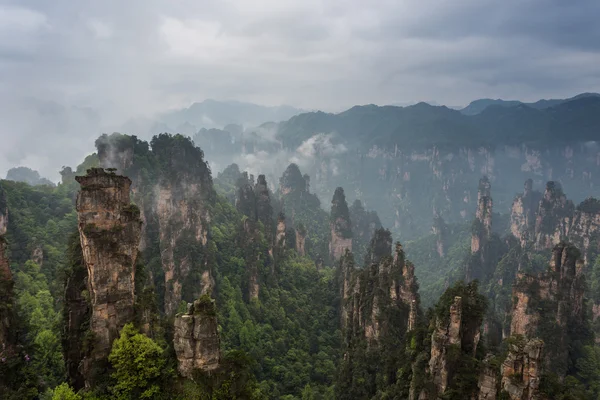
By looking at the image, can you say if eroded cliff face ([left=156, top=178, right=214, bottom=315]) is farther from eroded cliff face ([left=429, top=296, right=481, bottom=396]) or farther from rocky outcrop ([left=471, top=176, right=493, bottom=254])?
rocky outcrop ([left=471, top=176, right=493, bottom=254])

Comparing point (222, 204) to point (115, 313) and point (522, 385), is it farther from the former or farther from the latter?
point (522, 385)

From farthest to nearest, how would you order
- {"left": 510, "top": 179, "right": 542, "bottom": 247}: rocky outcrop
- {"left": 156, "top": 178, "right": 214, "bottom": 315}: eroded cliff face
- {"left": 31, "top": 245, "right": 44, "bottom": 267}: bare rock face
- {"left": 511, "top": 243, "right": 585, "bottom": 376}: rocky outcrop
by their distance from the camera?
1. {"left": 510, "top": 179, "right": 542, "bottom": 247}: rocky outcrop
2. {"left": 156, "top": 178, "right": 214, "bottom": 315}: eroded cliff face
3. {"left": 31, "top": 245, "right": 44, "bottom": 267}: bare rock face
4. {"left": 511, "top": 243, "right": 585, "bottom": 376}: rocky outcrop

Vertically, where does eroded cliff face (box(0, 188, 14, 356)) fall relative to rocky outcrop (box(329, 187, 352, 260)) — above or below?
above

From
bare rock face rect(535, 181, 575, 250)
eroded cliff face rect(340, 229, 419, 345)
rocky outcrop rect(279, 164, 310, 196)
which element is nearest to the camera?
eroded cliff face rect(340, 229, 419, 345)

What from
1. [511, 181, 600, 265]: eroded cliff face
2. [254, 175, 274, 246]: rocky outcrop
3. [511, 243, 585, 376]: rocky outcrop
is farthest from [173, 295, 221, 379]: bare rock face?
[511, 181, 600, 265]: eroded cliff face

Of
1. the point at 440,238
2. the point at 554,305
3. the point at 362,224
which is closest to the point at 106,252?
the point at 554,305

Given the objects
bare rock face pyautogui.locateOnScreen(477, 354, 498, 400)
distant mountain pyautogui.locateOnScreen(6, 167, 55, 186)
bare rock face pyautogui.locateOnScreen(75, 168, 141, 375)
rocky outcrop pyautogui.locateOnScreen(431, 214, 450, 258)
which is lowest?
rocky outcrop pyautogui.locateOnScreen(431, 214, 450, 258)
